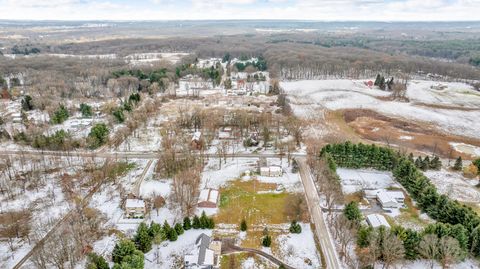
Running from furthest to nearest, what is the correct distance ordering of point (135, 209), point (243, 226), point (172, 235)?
point (135, 209)
point (243, 226)
point (172, 235)

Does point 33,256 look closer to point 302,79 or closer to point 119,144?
point 119,144

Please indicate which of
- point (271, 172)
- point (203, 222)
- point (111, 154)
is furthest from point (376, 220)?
point (111, 154)

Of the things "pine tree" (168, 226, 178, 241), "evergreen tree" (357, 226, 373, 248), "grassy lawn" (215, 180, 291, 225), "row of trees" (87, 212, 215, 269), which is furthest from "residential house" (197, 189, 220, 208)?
"evergreen tree" (357, 226, 373, 248)

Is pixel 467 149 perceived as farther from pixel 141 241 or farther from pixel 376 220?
pixel 141 241

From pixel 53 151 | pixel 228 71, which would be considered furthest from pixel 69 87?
pixel 228 71

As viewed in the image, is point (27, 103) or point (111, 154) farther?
point (27, 103)

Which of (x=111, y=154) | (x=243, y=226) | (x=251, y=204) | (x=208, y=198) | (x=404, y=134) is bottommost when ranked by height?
(x=251, y=204)

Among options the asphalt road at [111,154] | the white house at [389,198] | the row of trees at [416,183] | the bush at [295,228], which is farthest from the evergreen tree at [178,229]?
the white house at [389,198]

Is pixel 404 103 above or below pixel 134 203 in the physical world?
above
